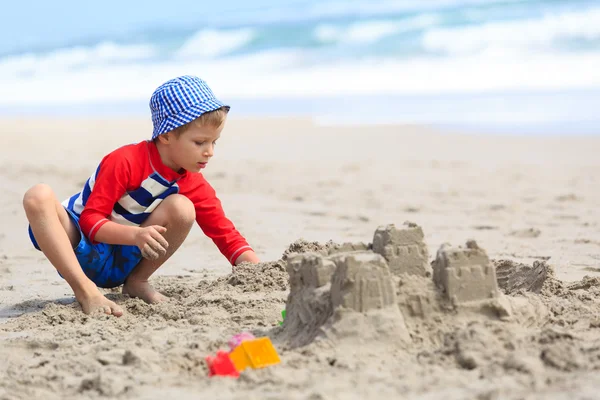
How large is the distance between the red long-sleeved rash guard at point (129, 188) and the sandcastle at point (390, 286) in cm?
89

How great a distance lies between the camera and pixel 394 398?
2090 mm

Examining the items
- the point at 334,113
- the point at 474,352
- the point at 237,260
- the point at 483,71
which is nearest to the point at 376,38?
the point at 483,71

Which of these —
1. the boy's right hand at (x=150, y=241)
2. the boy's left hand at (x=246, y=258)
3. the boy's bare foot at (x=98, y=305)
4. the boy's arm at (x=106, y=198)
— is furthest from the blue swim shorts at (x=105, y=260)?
the boy's left hand at (x=246, y=258)

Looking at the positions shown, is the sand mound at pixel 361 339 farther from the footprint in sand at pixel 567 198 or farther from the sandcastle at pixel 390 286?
the footprint in sand at pixel 567 198

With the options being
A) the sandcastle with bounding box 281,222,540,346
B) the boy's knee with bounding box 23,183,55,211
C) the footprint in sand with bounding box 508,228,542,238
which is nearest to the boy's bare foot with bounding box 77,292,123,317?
the boy's knee with bounding box 23,183,55,211

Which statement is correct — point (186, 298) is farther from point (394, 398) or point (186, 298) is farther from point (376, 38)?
point (376, 38)

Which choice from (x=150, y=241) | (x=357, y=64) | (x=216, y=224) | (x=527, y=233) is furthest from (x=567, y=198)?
(x=357, y=64)

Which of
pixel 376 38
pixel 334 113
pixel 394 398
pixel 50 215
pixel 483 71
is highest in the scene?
pixel 376 38

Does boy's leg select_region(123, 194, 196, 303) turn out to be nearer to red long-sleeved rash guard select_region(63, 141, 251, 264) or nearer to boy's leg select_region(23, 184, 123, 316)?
red long-sleeved rash guard select_region(63, 141, 251, 264)

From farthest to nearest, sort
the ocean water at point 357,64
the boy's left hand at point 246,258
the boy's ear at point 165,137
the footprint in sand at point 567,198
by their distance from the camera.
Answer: the ocean water at point 357,64 → the footprint in sand at point 567,198 → the boy's left hand at point 246,258 → the boy's ear at point 165,137

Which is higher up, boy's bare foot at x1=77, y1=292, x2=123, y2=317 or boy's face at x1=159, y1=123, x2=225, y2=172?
boy's face at x1=159, y1=123, x2=225, y2=172

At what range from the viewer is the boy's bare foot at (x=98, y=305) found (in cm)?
326

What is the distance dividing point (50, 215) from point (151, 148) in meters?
0.51

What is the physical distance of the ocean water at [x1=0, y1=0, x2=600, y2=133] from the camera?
12898 mm
